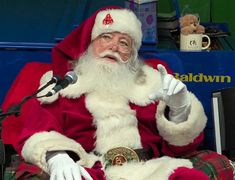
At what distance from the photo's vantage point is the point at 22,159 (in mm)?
2148

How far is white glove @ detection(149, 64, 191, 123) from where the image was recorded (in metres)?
1.94

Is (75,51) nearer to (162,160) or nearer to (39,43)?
(39,43)

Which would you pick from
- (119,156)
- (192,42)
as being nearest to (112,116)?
(119,156)

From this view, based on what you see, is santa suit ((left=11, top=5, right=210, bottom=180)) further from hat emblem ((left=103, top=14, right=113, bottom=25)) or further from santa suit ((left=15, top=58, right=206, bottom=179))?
hat emblem ((left=103, top=14, right=113, bottom=25))

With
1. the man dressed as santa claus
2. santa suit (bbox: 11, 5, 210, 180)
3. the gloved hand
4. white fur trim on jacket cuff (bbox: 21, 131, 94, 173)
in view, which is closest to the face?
the man dressed as santa claus

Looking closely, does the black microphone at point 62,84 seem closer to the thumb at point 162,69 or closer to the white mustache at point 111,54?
the thumb at point 162,69

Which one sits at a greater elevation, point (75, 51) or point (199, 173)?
point (75, 51)

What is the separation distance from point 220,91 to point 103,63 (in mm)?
735

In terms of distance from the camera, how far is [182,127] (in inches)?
82.0

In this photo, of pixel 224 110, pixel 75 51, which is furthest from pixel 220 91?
pixel 75 51

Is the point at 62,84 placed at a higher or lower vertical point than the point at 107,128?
higher

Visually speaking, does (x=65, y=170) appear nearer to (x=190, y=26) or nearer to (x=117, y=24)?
(x=117, y=24)

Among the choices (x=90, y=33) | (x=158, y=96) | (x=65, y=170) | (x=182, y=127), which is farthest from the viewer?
(x=90, y=33)

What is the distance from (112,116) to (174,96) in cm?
34
